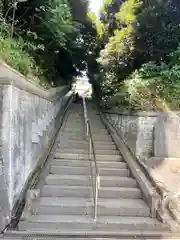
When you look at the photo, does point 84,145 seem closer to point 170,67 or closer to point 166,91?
point 166,91

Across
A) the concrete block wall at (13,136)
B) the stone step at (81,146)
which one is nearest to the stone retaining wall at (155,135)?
the stone step at (81,146)

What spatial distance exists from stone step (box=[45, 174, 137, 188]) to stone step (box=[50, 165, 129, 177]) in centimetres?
18

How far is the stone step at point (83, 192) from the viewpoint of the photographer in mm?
4891

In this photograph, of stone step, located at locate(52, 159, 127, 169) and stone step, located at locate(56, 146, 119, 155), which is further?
stone step, located at locate(56, 146, 119, 155)

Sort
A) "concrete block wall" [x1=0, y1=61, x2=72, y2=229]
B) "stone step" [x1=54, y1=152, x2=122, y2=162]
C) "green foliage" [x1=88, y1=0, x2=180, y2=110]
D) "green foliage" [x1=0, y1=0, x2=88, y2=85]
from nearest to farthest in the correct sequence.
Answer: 1. "concrete block wall" [x1=0, y1=61, x2=72, y2=229]
2. "stone step" [x1=54, y1=152, x2=122, y2=162]
3. "green foliage" [x1=0, y1=0, x2=88, y2=85]
4. "green foliage" [x1=88, y1=0, x2=180, y2=110]

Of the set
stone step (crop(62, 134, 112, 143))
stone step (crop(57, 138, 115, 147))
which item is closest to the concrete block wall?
stone step (crop(57, 138, 115, 147))

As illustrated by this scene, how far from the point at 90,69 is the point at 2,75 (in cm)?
1520

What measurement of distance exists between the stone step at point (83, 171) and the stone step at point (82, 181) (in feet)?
0.58

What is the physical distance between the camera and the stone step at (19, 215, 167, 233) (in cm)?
392

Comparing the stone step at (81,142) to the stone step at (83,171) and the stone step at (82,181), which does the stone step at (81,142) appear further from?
the stone step at (82,181)

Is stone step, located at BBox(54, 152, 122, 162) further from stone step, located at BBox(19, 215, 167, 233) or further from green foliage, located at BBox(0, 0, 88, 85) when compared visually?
stone step, located at BBox(19, 215, 167, 233)

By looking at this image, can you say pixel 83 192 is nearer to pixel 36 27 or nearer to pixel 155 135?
pixel 155 135

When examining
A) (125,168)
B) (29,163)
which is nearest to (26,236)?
(29,163)

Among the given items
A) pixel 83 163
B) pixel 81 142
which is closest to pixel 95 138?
pixel 81 142
